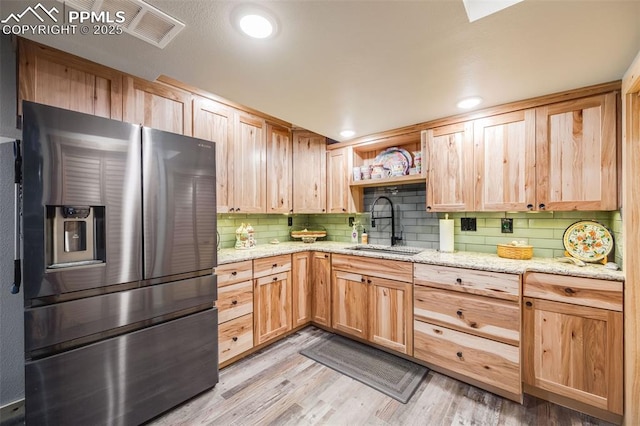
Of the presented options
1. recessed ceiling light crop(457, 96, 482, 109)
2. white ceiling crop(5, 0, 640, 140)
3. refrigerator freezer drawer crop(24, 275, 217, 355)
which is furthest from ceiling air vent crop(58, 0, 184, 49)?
recessed ceiling light crop(457, 96, 482, 109)

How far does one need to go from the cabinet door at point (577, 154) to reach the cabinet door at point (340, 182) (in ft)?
5.66

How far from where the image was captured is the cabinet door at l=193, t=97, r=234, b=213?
2.25 meters

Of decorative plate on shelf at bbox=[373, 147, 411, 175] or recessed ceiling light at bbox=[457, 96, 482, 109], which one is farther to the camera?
decorative plate on shelf at bbox=[373, 147, 411, 175]

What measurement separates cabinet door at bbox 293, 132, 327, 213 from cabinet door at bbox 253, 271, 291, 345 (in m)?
0.91

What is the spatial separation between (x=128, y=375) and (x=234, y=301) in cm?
82

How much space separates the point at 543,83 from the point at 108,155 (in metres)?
2.75

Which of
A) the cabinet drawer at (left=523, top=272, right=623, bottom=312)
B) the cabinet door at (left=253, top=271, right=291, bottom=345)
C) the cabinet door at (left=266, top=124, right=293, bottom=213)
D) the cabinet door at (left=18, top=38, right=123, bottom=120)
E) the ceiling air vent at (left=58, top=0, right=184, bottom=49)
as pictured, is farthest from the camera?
the cabinet door at (left=266, top=124, right=293, bottom=213)

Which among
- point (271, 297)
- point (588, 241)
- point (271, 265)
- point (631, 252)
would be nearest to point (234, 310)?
point (271, 297)

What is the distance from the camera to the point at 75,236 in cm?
138

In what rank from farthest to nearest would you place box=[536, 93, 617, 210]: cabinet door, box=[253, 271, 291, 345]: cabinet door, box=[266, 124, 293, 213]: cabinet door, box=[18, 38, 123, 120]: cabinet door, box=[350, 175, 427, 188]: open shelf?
1. box=[266, 124, 293, 213]: cabinet door
2. box=[350, 175, 427, 188]: open shelf
3. box=[253, 271, 291, 345]: cabinet door
4. box=[536, 93, 617, 210]: cabinet door
5. box=[18, 38, 123, 120]: cabinet door

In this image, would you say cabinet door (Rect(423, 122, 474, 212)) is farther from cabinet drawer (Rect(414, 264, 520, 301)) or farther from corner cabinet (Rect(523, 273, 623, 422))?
corner cabinet (Rect(523, 273, 623, 422))

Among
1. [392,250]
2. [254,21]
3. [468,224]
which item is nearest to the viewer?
[254,21]

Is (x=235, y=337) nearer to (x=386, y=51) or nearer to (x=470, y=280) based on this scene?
(x=470, y=280)

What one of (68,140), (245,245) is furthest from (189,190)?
(245,245)
